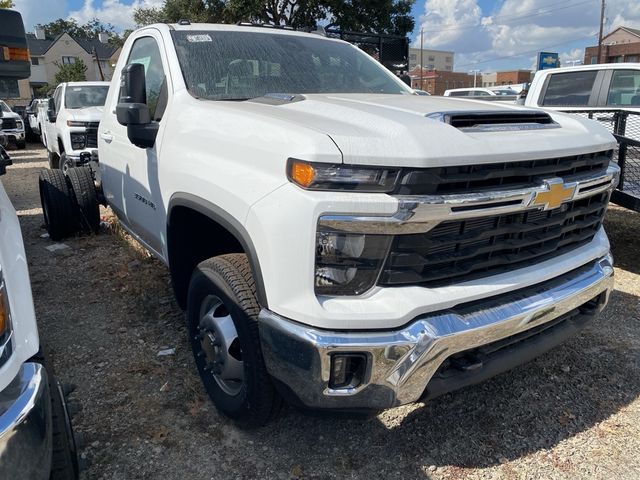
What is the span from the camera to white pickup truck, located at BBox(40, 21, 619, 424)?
1930 millimetres

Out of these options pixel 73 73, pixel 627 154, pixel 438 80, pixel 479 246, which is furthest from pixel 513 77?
pixel 479 246

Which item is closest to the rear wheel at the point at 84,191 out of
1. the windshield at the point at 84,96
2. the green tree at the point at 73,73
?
the windshield at the point at 84,96

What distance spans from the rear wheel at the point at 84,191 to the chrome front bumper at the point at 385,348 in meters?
4.21

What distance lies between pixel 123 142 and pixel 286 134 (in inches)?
84.2

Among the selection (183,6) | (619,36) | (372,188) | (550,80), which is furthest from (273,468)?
(619,36)

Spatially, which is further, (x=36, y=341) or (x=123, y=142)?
(x=123, y=142)

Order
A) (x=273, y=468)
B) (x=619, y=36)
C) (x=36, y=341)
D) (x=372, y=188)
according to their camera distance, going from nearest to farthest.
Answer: (x=36, y=341)
(x=372, y=188)
(x=273, y=468)
(x=619, y=36)

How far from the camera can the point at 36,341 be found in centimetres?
168

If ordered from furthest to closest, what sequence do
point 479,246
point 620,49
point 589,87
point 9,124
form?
point 620,49, point 9,124, point 589,87, point 479,246

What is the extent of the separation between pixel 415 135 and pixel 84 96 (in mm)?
10380

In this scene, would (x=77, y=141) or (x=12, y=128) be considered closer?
(x=77, y=141)

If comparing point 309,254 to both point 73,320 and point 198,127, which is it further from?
point 73,320

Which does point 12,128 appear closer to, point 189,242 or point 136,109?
point 136,109

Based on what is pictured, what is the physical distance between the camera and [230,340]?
2504mm
